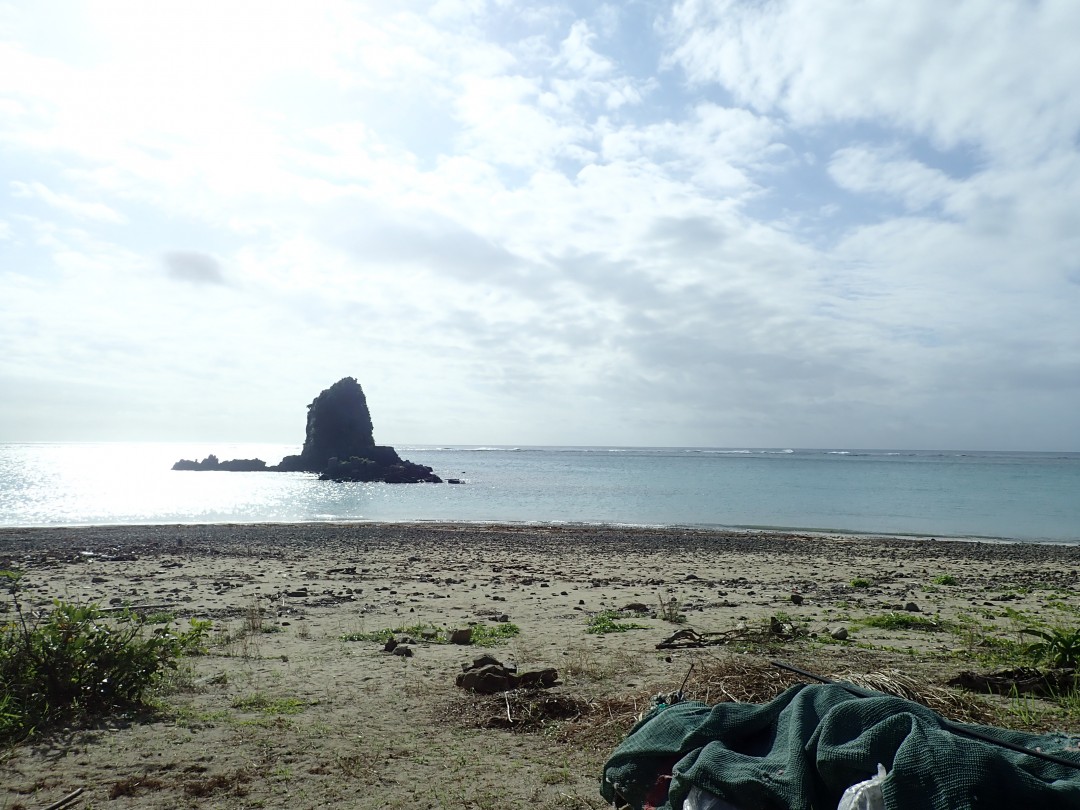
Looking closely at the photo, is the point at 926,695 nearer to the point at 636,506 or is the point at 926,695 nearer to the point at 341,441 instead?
the point at 636,506

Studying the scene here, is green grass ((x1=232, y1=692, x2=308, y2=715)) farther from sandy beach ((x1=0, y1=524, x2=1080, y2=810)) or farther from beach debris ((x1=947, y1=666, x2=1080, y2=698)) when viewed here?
beach debris ((x1=947, y1=666, x2=1080, y2=698))

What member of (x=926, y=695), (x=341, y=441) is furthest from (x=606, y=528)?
(x=341, y=441)

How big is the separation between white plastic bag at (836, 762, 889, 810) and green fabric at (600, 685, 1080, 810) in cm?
9

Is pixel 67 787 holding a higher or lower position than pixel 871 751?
lower

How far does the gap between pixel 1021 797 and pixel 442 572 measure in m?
15.4

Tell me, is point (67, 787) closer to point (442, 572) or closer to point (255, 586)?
point (255, 586)

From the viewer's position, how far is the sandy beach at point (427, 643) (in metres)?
5.15

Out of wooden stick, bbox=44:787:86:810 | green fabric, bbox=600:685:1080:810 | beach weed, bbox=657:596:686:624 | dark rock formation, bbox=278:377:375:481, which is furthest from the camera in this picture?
dark rock formation, bbox=278:377:375:481

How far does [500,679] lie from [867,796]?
4674 millimetres

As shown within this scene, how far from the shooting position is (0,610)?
423 inches

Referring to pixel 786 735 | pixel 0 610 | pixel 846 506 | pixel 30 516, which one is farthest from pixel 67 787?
pixel 846 506

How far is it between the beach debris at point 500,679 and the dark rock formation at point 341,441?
81.3 metres

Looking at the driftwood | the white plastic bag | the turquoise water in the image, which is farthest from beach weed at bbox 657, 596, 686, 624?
the turquoise water

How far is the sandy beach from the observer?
5152mm
